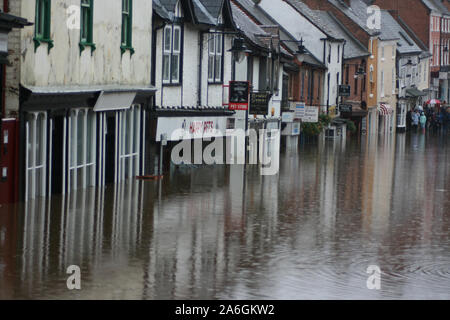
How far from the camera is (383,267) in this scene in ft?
55.0

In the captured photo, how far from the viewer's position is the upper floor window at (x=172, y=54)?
3428cm

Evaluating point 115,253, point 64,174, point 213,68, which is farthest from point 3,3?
point 213,68

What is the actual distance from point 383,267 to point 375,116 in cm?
6912

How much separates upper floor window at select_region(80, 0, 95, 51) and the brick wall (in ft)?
12.3

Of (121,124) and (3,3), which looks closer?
(3,3)

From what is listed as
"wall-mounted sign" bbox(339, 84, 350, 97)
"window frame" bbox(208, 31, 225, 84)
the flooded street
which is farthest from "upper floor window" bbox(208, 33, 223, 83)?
"wall-mounted sign" bbox(339, 84, 350, 97)

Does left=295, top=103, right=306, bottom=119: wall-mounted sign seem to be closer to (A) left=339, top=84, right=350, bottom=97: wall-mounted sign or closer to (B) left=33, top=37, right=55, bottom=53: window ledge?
(A) left=339, top=84, right=350, bottom=97: wall-mounted sign

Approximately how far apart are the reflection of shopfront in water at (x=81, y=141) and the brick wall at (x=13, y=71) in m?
0.27

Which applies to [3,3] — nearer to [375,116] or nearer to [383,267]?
[383,267]

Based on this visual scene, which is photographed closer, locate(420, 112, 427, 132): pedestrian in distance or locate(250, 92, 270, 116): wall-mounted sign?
locate(250, 92, 270, 116): wall-mounted sign

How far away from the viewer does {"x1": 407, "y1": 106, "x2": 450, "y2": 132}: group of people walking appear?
93.8m

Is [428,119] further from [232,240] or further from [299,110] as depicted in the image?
[232,240]
